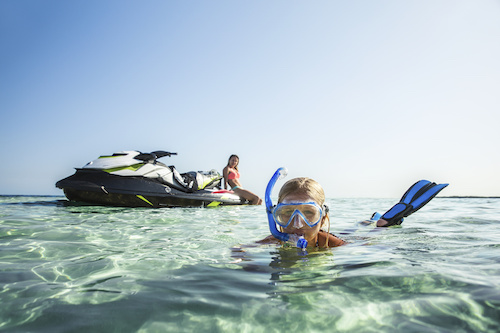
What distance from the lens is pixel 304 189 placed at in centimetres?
291

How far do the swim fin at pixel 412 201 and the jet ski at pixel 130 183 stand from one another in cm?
499

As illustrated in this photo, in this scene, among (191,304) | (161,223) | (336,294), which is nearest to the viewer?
(191,304)

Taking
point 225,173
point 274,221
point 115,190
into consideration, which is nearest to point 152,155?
point 115,190

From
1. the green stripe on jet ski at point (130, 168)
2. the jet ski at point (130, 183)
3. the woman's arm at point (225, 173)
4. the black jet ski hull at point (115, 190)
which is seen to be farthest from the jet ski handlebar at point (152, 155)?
the woman's arm at point (225, 173)

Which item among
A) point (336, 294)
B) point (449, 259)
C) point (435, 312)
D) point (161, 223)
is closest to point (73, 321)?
point (336, 294)

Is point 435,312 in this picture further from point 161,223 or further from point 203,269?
point 161,223

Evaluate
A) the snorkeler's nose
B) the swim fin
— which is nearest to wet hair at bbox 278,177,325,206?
the snorkeler's nose

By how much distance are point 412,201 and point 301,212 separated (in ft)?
9.87

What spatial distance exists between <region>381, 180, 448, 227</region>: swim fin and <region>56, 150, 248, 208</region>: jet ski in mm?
4992

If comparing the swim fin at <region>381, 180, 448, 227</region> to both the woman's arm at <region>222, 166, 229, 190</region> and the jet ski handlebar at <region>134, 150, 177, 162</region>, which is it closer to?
the jet ski handlebar at <region>134, 150, 177, 162</region>

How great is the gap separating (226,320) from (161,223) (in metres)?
3.94

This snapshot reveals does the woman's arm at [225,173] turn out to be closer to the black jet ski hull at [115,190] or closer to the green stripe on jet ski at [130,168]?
the black jet ski hull at [115,190]

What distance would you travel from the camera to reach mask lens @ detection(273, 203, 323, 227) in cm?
279

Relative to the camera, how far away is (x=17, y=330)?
129cm
